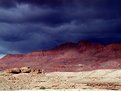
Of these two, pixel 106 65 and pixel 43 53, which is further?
pixel 43 53

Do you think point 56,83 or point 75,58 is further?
point 75,58

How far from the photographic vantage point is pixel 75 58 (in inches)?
6555

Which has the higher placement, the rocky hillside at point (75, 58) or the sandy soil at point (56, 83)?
the rocky hillside at point (75, 58)

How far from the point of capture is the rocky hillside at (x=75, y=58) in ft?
454

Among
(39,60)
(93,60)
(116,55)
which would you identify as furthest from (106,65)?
(39,60)

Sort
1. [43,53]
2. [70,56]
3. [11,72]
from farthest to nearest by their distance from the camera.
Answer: [43,53]
[70,56]
[11,72]

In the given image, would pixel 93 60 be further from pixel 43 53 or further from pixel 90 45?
pixel 43 53

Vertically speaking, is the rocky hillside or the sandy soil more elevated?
the rocky hillside

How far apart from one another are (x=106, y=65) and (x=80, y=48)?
159ft

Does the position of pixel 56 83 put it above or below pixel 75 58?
below

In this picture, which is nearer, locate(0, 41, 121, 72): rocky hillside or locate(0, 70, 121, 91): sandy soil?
locate(0, 70, 121, 91): sandy soil

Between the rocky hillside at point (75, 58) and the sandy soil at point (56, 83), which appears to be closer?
the sandy soil at point (56, 83)

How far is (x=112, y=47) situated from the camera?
6713 inches

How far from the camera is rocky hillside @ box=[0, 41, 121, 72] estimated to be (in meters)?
138
